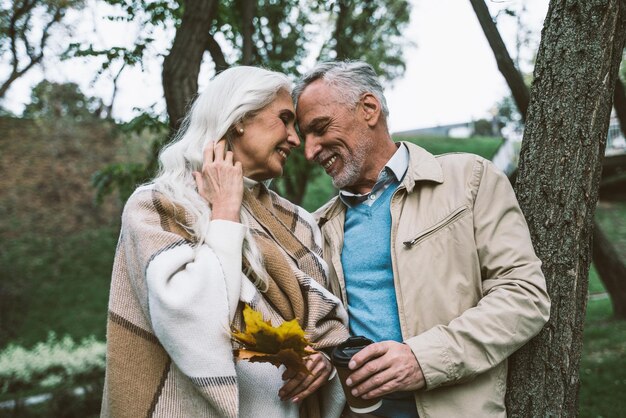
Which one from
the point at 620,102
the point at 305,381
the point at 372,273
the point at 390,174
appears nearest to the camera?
the point at 305,381

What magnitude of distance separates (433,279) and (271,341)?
0.81 m

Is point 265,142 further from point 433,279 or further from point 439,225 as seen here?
point 433,279

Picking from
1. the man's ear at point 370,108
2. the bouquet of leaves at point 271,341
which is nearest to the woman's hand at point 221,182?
the bouquet of leaves at point 271,341

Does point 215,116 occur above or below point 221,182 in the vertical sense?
above

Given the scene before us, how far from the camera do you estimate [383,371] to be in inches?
79.7

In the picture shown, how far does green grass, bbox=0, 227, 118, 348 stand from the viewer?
12.6m

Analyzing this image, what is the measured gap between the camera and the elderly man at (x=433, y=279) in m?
2.09

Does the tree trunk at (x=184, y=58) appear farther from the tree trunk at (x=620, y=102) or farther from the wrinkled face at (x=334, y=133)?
the tree trunk at (x=620, y=102)

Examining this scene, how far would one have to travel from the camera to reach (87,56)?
4.15 metres

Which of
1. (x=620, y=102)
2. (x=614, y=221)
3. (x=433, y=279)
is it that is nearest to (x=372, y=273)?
(x=433, y=279)

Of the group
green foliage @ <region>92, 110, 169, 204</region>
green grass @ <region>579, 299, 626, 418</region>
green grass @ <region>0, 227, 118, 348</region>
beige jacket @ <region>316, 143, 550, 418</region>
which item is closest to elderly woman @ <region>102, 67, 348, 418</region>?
beige jacket @ <region>316, 143, 550, 418</region>

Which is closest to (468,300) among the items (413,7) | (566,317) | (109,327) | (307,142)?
(566,317)

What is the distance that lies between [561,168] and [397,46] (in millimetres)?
8314

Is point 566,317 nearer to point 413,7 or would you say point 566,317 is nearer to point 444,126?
point 413,7
